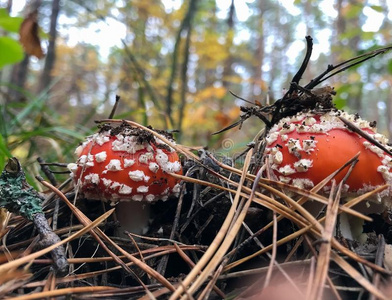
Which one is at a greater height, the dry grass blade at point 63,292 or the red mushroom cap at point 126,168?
the red mushroom cap at point 126,168

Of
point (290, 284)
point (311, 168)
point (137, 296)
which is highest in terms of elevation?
point (311, 168)

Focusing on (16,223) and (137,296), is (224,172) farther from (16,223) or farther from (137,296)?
(16,223)

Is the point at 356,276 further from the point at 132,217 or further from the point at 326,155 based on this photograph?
the point at 132,217

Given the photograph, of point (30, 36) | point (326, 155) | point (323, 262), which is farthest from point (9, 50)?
point (323, 262)

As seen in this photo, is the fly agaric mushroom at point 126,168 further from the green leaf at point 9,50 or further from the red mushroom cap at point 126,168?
the green leaf at point 9,50

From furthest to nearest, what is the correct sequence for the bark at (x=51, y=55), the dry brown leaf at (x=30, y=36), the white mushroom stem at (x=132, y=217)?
the bark at (x=51, y=55) → the dry brown leaf at (x=30, y=36) → the white mushroom stem at (x=132, y=217)

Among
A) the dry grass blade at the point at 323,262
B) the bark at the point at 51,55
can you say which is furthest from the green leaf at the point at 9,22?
the bark at the point at 51,55

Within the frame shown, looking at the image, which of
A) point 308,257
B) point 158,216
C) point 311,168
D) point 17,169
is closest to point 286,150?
point 311,168
